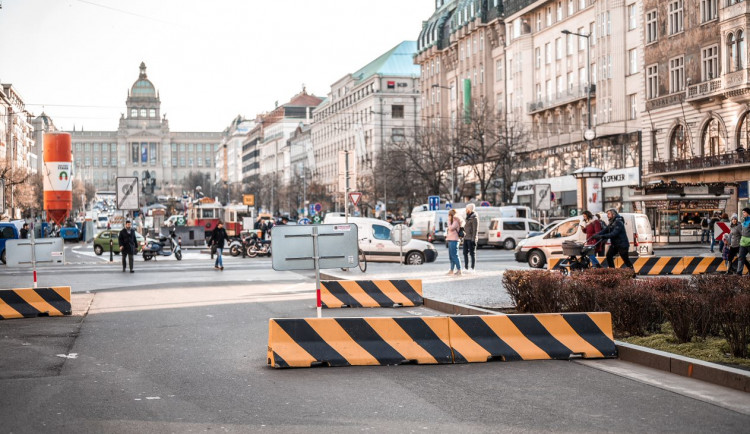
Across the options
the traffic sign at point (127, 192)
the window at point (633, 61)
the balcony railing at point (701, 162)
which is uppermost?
the window at point (633, 61)

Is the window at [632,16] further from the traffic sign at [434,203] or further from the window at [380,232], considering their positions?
the window at [380,232]

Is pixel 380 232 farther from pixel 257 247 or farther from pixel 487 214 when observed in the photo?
pixel 487 214

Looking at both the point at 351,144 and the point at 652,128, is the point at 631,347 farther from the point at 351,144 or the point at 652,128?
the point at 351,144

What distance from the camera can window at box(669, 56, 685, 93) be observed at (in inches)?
2092

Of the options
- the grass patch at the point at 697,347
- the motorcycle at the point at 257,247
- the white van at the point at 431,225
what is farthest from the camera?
the white van at the point at 431,225

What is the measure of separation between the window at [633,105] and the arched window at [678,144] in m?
4.99

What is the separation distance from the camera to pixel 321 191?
4828 inches

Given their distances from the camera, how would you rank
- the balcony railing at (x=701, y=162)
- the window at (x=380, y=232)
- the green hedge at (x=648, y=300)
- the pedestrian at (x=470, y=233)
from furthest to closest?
the balcony railing at (x=701, y=162)
the window at (x=380, y=232)
the pedestrian at (x=470, y=233)
the green hedge at (x=648, y=300)

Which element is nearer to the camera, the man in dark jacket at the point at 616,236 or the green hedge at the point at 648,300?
the green hedge at the point at 648,300

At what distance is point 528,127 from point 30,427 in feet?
227

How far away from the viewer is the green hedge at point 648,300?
1054 cm

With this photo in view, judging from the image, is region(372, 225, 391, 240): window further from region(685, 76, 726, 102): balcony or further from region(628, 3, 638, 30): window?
region(628, 3, 638, 30): window

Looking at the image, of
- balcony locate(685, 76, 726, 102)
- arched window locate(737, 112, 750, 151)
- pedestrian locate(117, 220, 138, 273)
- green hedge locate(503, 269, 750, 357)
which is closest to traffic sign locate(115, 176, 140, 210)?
pedestrian locate(117, 220, 138, 273)

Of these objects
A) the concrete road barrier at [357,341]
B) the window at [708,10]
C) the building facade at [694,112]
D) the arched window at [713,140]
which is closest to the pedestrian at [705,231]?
the building facade at [694,112]
